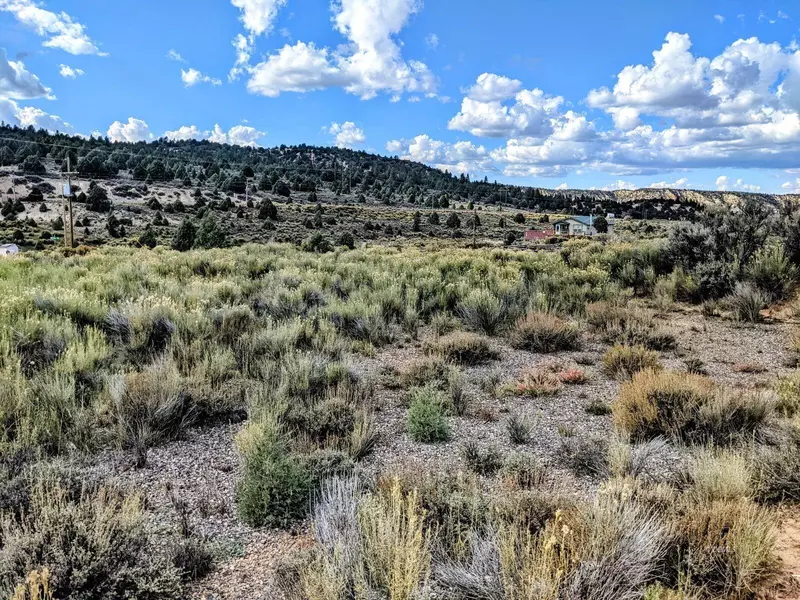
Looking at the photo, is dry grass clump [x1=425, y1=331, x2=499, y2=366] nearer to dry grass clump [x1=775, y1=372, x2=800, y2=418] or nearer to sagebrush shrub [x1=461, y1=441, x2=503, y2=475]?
sagebrush shrub [x1=461, y1=441, x2=503, y2=475]

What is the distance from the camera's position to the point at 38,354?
668 cm

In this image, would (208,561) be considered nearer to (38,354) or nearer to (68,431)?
(68,431)

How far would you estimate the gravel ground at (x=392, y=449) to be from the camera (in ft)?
11.0

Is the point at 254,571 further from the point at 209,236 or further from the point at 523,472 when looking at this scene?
the point at 209,236

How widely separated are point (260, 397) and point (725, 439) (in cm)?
489

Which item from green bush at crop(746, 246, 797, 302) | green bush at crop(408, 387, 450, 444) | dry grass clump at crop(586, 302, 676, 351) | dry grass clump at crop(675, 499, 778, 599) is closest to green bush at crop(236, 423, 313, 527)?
green bush at crop(408, 387, 450, 444)

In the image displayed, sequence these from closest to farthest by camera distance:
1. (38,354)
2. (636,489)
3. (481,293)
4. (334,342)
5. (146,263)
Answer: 1. (636,489)
2. (38,354)
3. (334,342)
4. (481,293)
5. (146,263)

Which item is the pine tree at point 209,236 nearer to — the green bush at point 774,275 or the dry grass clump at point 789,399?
the green bush at point 774,275

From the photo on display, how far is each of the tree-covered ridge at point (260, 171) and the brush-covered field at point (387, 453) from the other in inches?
1900

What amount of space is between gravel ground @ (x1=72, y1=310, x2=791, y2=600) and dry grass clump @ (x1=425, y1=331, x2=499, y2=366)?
242 millimetres

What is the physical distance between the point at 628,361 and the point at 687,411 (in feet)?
7.33

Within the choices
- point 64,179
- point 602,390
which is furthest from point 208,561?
point 64,179

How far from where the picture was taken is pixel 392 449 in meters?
4.88

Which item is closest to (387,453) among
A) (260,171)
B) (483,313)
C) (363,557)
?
(363,557)
